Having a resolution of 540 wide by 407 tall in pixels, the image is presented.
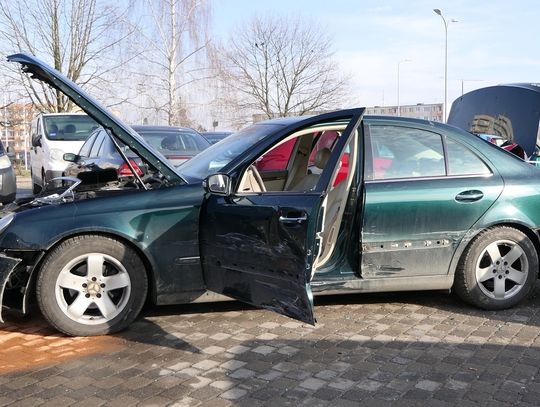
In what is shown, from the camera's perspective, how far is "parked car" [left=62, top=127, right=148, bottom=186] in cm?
541

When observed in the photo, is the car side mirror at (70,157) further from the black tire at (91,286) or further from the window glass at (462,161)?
the window glass at (462,161)

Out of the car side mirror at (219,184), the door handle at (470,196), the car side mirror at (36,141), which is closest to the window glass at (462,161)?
the door handle at (470,196)

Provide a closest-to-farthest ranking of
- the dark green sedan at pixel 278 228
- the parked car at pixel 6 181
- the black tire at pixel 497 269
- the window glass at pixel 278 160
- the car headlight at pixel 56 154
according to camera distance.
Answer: the dark green sedan at pixel 278 228, the black tire at pixel 497 269, the window glass at pixel 278 160, the parked car at pixel 6 181, the car headlight at pixel 56 154

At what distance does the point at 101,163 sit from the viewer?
7.39m

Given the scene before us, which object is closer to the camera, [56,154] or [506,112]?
[506,112]

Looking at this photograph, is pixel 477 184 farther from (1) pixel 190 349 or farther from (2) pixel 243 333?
(1) pixel 190 349

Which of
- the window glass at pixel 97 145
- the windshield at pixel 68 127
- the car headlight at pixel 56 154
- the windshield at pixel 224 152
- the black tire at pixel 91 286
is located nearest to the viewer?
the black tire at pixel 91 286

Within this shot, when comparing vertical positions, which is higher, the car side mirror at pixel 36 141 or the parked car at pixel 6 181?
the car side mirror at pixel 36 141

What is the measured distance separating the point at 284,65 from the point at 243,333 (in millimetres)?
33075

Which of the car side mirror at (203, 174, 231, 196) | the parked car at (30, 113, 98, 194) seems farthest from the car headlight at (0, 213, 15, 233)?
the parked car at (30, 113, 98, 194)

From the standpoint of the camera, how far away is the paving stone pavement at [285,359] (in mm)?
3156

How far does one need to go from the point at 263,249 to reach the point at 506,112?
4.86m

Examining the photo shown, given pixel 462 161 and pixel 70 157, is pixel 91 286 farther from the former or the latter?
pixel 70 157

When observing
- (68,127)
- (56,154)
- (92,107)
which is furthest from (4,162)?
(92,107)
